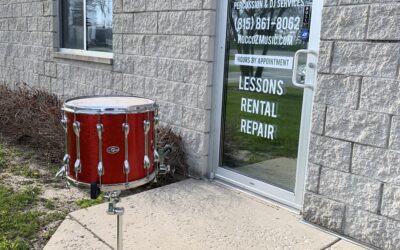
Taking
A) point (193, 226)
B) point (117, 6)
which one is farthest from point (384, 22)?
point (117, 6)

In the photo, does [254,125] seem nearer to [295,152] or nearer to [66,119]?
[295,152]

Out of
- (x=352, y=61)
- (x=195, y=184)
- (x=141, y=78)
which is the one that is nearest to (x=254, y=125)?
(x=195, y=184)

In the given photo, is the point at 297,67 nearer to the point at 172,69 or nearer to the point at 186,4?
the point at 186,4

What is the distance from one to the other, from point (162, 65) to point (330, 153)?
2.30m

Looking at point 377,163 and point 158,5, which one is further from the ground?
point 158,5

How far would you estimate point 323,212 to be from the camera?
10.9 feet

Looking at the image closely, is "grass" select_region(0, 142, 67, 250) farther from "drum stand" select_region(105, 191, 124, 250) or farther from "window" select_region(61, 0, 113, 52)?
"window" select_region(61, 0, 113, 52)

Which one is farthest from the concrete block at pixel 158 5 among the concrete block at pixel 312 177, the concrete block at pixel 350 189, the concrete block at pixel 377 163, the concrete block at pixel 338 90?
the concrete block at pixel 377 163

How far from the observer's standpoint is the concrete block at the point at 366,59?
282 cm

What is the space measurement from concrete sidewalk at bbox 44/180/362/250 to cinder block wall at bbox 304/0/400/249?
249 mm

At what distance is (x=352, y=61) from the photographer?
3045 mm

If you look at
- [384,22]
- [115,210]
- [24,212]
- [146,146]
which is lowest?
[24,212]

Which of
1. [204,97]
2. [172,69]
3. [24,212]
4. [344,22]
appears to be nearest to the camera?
[344,22]

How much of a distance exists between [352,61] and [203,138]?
1.80m
